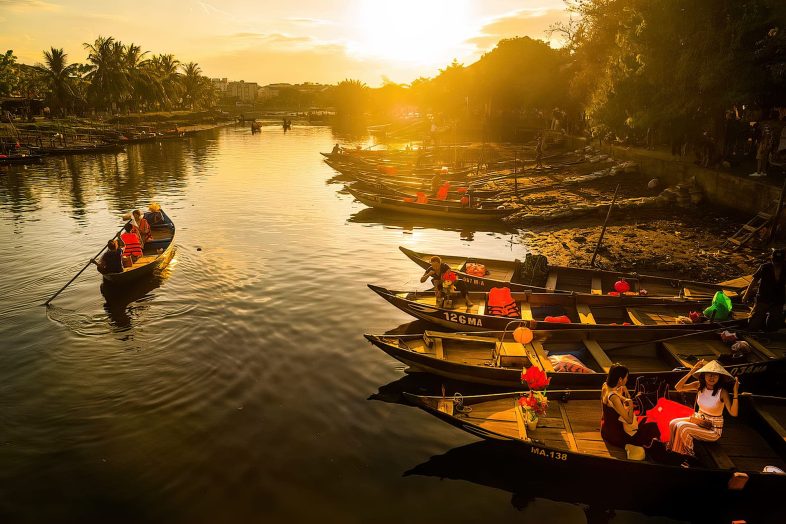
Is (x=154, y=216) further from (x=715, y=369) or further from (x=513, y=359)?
(x=715, y=369)

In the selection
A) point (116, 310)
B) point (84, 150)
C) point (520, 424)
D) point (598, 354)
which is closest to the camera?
point (520, 424)

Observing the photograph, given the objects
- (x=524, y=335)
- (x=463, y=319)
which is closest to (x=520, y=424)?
(x=524, y=335)

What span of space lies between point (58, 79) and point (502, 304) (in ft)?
285

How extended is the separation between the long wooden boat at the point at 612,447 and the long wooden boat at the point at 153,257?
1402 centimetres

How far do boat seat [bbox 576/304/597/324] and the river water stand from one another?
5.24 metres

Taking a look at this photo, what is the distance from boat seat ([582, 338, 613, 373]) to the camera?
1151cm

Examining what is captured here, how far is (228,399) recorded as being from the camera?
1223 cm

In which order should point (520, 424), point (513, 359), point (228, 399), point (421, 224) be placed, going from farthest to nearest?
point (421, 224)
point (228, 399)
point (513, 359)
point (520, 424)

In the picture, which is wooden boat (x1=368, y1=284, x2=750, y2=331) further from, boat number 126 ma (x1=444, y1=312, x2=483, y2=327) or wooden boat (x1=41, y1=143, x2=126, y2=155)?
wooden boat (x1=41, y1=143, x2=126, y2=155)

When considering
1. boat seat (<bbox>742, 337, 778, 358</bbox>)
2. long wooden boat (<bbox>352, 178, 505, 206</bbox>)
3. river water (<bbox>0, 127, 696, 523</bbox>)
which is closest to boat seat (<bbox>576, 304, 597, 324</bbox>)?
boat seat (<bbox>742, 337, 778, 358</bbox>)

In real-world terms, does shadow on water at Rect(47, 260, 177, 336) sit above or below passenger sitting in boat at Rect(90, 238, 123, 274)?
below

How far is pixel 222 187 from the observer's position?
4306 centimetres

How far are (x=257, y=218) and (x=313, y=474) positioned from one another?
24.3 metres

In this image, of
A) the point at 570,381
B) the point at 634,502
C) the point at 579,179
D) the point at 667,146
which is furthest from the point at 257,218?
the point at 667,146
